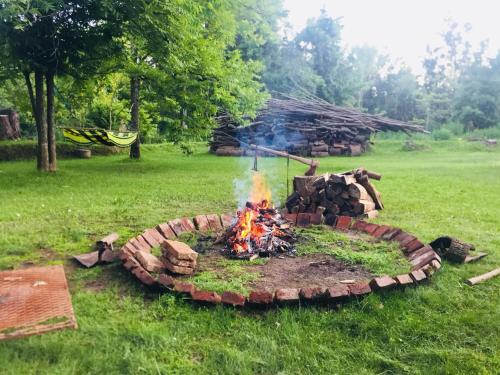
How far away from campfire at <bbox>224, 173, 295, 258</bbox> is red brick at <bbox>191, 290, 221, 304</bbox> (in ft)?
3.48

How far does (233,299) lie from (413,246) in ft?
7.33

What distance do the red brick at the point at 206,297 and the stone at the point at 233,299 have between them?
0.05m

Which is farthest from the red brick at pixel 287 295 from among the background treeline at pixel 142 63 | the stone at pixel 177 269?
the background treeline at pixel 142 63

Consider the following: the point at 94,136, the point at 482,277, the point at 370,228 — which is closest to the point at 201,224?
the point at 370,228

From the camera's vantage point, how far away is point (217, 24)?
43.1ft

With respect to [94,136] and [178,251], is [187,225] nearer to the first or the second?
[178,251]

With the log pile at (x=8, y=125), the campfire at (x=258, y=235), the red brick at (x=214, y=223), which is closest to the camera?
the campfire at (x=258, y=235)

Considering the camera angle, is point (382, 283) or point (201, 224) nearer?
point (382, 283)

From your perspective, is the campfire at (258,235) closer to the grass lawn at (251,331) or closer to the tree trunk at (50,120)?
the grass lawn at (251,331)

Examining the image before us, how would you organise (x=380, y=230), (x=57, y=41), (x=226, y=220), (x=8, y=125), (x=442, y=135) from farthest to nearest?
(x=442, y=135)
(x=8, y=125)
(x=57, y=41)
(x=226, y=220)
(x=380, y=230)

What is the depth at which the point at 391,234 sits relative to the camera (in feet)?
15.7

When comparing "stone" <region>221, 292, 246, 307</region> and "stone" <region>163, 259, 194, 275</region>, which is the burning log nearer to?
"stone" <region>163, 259, 194, 275</region>

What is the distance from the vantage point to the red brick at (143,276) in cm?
327

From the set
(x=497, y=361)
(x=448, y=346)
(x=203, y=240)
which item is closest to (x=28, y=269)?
(x=203, y=240)
